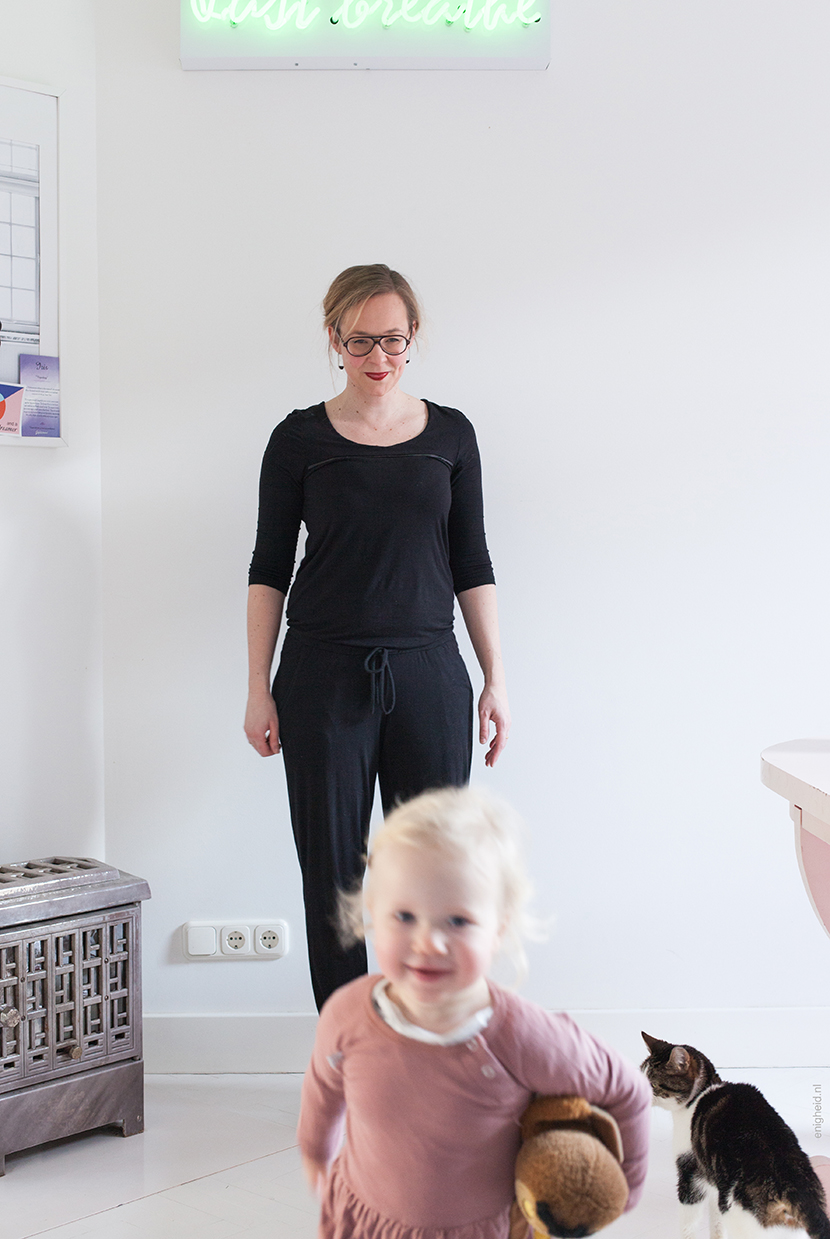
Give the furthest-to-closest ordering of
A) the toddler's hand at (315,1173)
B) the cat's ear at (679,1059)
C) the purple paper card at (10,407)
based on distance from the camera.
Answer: the purple paper card at (10,407) < the cat's ear at (679,1059) < the toddler's hand at (315,1173)

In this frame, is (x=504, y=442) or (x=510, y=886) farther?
(x=504, y=442)

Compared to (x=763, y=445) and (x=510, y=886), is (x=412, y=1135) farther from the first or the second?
(x=763, y=445)

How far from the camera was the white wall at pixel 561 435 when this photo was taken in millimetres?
2209

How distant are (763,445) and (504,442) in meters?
0.56

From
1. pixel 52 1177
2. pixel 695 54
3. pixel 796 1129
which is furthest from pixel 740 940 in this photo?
pixel 695 54

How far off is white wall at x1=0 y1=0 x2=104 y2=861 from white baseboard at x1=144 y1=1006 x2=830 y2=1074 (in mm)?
447

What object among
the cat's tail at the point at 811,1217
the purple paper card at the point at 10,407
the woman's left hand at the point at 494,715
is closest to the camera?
the cat's tail at the point at 811,1217

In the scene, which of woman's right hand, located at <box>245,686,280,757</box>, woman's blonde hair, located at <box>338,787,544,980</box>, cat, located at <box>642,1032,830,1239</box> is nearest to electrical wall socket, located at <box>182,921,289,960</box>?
woman's right hand, located at <box>245,686,280,757</box>

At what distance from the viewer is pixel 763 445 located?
2254mm

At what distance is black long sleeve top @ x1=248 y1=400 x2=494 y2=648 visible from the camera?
175 centimetres

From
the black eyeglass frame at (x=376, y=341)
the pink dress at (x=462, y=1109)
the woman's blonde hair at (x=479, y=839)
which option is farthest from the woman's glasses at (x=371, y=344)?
the pink dress at (x=462, y=1109)

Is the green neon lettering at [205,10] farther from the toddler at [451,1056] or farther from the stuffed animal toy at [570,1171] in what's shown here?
the stuffed animal toy at [570,1171]

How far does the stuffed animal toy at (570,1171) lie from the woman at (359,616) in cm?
84

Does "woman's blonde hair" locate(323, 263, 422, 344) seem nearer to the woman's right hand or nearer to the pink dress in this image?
the woman's right hand
